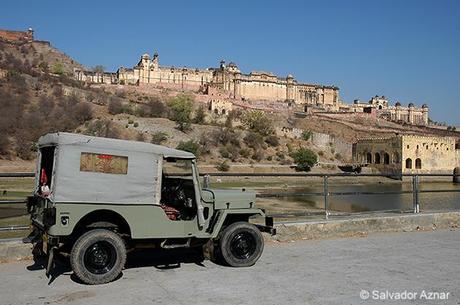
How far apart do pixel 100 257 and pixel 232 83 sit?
122 meters

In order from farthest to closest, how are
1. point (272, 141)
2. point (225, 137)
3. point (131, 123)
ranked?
point (272, 141) < point (225, 137) < point (131, 123)

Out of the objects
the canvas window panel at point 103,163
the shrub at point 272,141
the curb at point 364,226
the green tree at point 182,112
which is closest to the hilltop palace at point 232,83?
the green tree at point 182,112

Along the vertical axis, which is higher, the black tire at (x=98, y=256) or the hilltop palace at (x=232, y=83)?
the hilltop palace at (x=232, y=83)

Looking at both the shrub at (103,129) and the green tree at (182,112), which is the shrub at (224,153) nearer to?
the green tree at (182,112)

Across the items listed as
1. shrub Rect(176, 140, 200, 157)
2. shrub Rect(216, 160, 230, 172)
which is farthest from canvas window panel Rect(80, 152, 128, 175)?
shrub Rect(176, 140, 200, 157)

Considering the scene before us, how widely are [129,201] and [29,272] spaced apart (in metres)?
1.74

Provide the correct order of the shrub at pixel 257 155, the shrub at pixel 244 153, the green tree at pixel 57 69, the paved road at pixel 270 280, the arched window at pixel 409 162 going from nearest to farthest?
the paved road at pixel 270 280, the shrub at pixel 244 153, the shrub at pixel 257 155, the arched window at pixel 409 162, the green tree at pixel 57 69

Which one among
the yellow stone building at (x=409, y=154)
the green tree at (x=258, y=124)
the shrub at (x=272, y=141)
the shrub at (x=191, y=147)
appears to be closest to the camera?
the shrub at (x=191, y=147)

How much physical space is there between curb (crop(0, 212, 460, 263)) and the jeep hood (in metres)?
2.01

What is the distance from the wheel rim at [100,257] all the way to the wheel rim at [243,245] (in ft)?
5.96

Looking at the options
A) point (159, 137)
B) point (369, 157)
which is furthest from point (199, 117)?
point (369, 157)

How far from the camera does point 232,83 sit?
126125mm

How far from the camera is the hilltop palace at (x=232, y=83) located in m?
119

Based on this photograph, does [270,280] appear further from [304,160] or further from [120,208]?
[304,160]
